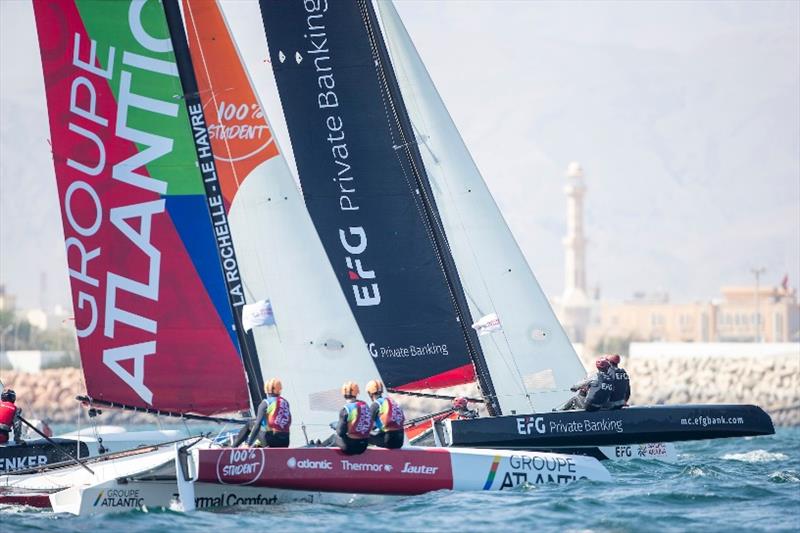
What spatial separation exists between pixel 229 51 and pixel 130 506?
5.05m

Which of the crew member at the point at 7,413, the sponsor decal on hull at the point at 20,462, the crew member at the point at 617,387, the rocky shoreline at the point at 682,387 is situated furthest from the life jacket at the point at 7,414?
the rocky shoreline at the point at 682,387

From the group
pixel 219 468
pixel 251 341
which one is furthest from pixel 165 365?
pixel 219 468

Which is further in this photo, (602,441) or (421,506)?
(602,441)

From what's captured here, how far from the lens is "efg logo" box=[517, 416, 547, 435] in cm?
1984

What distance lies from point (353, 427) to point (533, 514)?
1.99 metres

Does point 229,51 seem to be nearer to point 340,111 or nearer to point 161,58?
point 161,58

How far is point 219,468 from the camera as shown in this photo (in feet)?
52.3

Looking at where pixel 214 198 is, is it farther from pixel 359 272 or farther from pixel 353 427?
pixel 359 272

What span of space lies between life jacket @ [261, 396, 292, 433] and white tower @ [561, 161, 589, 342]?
117 meters

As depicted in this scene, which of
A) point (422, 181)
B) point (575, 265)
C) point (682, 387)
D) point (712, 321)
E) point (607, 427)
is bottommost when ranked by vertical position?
point (607, 427)

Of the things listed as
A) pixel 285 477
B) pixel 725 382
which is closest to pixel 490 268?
pixel 285 477

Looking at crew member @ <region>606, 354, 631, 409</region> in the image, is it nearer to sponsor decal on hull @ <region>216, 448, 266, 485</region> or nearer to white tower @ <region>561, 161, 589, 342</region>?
sponsor decal on hull @ <region>216, 448, 266, 485</region>

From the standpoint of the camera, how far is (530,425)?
19.9 metres

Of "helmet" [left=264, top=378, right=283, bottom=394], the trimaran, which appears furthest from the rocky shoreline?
"helmet" [left=264, top=378, right=283, bottom=394]
